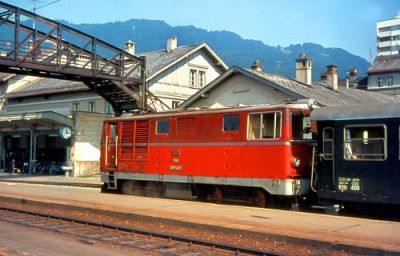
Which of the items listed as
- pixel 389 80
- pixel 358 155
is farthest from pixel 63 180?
pixel 389 80

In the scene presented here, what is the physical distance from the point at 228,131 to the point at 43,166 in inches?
1104

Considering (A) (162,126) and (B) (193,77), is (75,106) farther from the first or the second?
(A) (162,126)

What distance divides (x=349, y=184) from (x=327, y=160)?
3.16ft

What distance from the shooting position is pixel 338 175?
46.3 feet

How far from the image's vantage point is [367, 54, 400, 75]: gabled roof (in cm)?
7675

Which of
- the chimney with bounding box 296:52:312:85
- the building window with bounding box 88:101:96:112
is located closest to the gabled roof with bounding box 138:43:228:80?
the building window with bounding box 88:101:96:112

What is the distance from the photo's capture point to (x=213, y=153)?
17219 millimetres

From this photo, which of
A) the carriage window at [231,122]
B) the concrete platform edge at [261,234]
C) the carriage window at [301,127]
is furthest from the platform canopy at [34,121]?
the carriage window at [301,127]

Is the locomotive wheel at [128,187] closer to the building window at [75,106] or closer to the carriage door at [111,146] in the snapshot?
the carriage door at [111,146]

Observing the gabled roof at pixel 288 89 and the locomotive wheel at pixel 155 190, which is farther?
the gabled roof at pixel 288 89

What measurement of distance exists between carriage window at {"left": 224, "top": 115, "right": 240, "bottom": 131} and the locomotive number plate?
381cm

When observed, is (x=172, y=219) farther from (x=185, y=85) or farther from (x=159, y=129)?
(x=185, y=85)

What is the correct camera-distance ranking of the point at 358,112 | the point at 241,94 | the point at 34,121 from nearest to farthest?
the point at 358,112
the point at 241,94
the point at 34,121

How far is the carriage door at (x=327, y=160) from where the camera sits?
46.9ft
